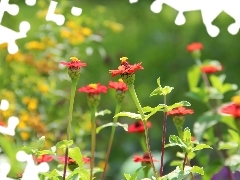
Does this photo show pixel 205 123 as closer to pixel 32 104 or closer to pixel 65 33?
pixel 32 104

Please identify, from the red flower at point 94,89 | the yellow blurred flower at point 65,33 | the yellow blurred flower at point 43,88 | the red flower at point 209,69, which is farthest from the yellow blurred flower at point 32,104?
the red flower at point 94,89

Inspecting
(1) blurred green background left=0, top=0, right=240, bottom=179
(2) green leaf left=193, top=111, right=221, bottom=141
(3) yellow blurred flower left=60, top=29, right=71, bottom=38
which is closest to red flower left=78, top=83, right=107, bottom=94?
(2) green leaf left=193, top=111, right=221, bottom=141

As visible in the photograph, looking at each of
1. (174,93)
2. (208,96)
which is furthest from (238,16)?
(174,93)

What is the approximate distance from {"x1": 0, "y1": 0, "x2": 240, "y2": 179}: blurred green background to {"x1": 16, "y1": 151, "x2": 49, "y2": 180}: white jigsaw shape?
66 centimetres

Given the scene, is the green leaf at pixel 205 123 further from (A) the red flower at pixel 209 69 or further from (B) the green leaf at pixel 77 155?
(B) the green leaf at pixel 77 155

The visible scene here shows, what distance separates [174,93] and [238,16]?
1.26 m

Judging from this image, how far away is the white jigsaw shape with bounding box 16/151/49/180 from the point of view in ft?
2.99

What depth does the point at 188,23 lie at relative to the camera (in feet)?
10.6

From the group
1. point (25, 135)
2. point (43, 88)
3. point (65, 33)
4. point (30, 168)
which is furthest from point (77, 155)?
point (65, 33)

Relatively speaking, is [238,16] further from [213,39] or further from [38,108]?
[213,39]

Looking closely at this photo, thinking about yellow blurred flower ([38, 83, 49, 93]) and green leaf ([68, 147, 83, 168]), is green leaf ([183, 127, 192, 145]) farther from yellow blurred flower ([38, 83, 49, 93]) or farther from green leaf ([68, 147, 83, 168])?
yellow blurred flower ([38, 83, 49, 93])

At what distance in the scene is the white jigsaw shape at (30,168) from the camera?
91cm

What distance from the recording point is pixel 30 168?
3.01 ft

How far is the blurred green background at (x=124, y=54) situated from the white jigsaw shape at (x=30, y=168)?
2.17 feet
